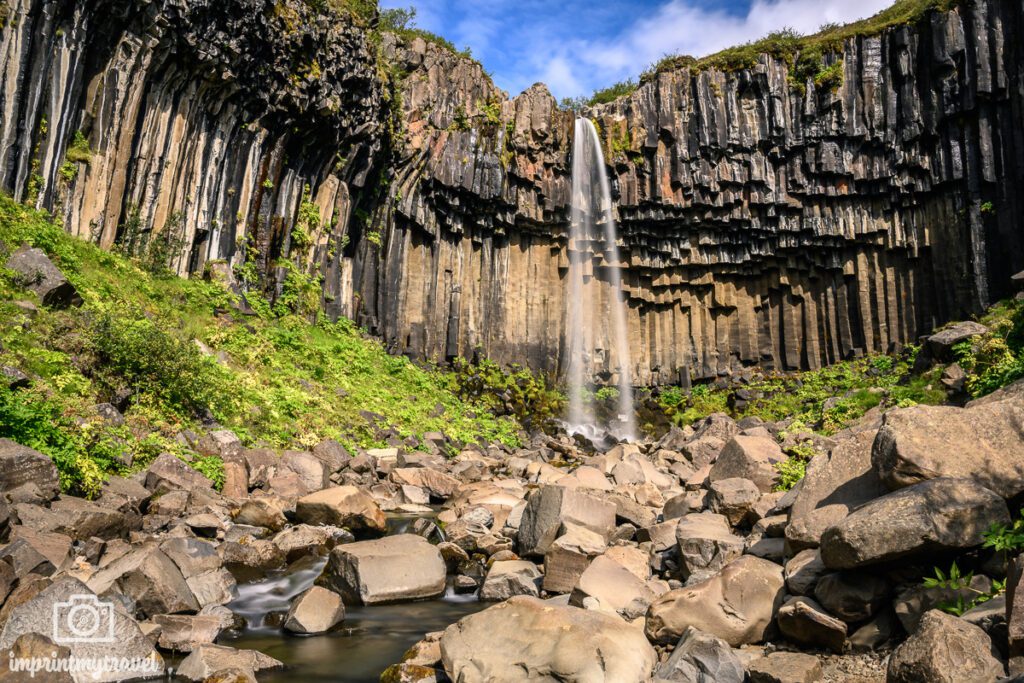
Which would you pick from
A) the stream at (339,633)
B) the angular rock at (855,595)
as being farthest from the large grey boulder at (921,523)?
the stream at (339,633)

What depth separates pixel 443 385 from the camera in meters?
26.5

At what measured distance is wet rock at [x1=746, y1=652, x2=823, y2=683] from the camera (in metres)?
4.75

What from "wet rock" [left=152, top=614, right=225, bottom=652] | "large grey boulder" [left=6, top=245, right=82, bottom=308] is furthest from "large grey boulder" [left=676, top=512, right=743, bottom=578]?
"large grey boulder" [left=6, top=245, right=82, bottom=308]

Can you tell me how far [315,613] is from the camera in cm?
686

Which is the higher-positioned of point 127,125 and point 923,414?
point 127,125

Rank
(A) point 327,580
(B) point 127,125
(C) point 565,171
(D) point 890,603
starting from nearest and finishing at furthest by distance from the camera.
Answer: (D) point 890,603 < (A) point 327,580 < (B) point 127,125 < (C) point 565,171

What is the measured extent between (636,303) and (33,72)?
26.5 meters

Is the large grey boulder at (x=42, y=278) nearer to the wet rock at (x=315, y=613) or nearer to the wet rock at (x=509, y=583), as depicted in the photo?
the wet rock at (x=315, y=613)

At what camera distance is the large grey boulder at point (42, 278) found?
40.0 feet

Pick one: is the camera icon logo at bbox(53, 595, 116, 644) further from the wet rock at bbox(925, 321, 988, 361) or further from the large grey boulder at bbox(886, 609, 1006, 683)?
the wet rock at bbox(925, 321, 988, 361)

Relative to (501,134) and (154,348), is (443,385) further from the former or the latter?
(154,348)

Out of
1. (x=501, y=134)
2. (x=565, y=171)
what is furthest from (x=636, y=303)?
(x=501, y=134)

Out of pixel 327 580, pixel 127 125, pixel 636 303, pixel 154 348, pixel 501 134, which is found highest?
pixel 501 134

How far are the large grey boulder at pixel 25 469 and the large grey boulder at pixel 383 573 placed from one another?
3.53 metres
